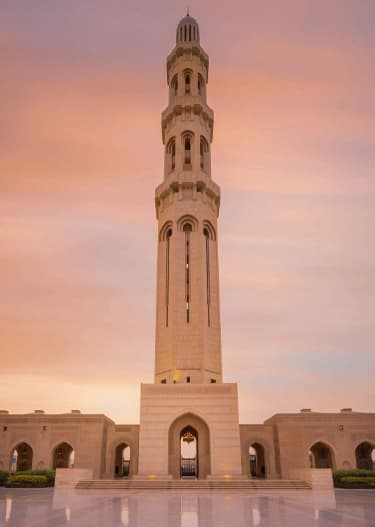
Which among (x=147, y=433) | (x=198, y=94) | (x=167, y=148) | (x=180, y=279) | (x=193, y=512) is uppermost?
(x=198, y=94)

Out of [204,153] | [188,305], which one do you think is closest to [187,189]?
[204,153]

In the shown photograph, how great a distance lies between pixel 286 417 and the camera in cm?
3662

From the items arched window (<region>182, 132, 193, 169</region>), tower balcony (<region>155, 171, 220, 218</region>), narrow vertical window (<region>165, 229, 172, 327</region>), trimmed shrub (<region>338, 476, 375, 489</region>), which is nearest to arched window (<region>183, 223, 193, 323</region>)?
narrow vertical window (<region>165, 229, 172, 327</region>)

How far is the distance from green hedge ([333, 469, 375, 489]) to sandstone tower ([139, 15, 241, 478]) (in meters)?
6.59

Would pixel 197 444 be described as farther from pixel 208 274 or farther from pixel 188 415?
pixel 208 274

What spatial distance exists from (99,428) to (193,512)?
80.8 ft

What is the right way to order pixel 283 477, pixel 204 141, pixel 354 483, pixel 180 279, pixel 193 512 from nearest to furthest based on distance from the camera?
pixel 193 512 → pixel 354 483 → pixel 283 477 → pixel 180 279 → pixel 204 141

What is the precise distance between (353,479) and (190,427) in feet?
39.2

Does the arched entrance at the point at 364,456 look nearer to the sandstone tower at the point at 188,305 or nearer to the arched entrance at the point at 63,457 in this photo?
the sandstone tower at the point at 188,305

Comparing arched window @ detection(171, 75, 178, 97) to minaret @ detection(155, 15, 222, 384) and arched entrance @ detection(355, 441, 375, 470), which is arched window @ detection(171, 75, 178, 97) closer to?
minaret @ detection(155, 15, 222, 384)

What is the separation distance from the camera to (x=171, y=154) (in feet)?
151

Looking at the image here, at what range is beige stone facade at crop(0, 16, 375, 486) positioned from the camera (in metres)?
31.5

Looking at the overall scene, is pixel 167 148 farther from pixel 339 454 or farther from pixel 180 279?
pixel 339 454

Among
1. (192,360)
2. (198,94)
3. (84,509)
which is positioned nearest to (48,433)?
(192,360)
